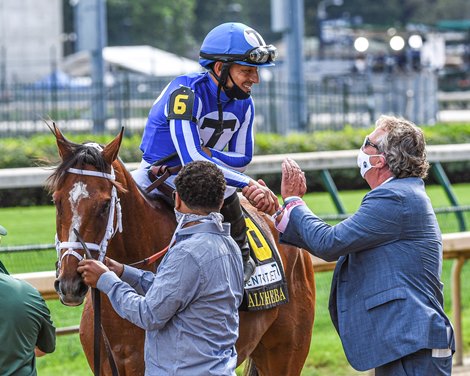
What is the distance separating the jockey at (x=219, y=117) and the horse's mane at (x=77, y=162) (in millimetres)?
472

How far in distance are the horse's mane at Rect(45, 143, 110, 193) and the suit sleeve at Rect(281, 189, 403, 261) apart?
94 cm

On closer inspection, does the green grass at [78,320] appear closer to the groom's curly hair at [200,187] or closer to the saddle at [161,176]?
the saddle at [161,176]

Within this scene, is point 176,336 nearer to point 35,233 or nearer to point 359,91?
point 35,233

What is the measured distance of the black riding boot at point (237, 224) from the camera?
A: 5.11 metres

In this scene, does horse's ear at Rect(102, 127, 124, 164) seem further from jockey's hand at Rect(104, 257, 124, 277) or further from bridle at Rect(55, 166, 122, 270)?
jockey's hand at Rect(104, 257, 124, 277)

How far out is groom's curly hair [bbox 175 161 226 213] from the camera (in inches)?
156

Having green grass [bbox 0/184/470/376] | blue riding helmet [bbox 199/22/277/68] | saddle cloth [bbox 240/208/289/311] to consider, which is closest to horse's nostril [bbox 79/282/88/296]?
saddle cloth [bbox 240/208/289/311]

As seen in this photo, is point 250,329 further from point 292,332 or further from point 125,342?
point 125,342

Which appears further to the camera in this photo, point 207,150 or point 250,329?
point 250,329

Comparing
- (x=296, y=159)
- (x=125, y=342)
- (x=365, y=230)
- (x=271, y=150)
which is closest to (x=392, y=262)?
(x=365, y=230)

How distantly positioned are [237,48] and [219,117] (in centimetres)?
35

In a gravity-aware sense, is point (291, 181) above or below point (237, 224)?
above

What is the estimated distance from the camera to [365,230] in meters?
4.26

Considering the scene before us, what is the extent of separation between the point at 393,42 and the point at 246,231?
2183cm
